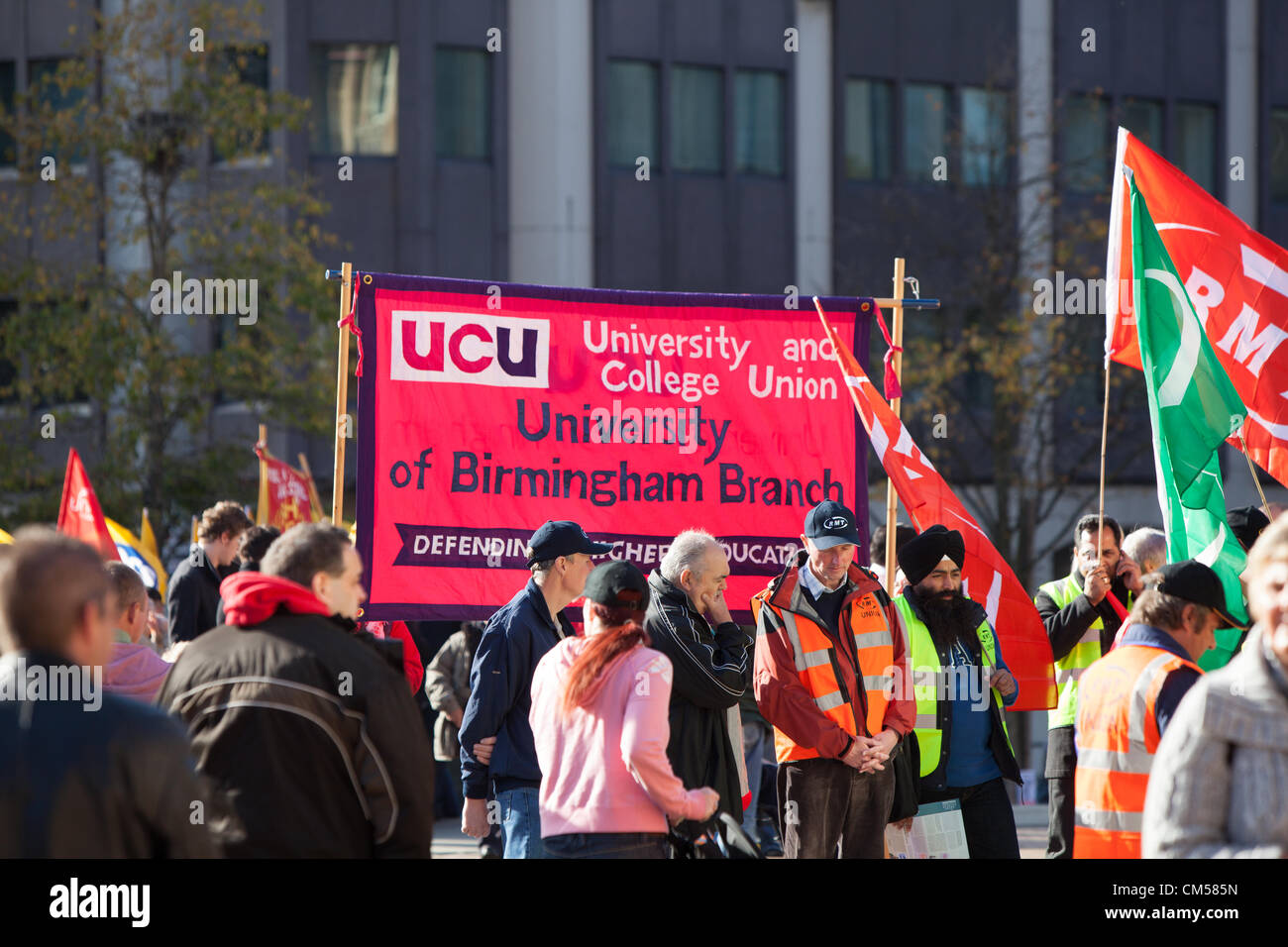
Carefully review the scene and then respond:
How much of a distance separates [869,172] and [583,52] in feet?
16.8

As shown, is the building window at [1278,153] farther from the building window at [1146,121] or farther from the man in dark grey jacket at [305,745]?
the man in dark grey jacket at [305,745]

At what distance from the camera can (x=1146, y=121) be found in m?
27.0

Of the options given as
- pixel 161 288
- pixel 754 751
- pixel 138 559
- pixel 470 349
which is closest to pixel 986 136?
pixel 161 288

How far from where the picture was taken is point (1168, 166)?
8.11 m

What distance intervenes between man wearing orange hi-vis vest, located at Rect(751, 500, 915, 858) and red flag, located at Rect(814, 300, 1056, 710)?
67 cm

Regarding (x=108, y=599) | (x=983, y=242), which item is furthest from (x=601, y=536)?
(x=983, y=242)

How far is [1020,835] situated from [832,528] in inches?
227

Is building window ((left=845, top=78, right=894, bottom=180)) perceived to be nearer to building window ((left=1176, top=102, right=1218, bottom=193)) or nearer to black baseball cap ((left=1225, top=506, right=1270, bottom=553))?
building window ((left=1176, top=102, right=1218, bottom=193))

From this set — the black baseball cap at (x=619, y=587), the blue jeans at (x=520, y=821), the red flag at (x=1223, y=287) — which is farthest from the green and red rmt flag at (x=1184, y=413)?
the blue jeans at (x=520, y=821)

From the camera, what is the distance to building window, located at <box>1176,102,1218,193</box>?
90.3 feet

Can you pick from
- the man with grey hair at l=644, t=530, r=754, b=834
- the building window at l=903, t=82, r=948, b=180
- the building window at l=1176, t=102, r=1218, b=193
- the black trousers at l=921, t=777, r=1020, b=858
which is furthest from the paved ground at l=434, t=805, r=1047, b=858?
the building window at l=1176, t=102, r=1218, b=193

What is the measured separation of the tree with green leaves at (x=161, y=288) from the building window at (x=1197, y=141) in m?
15.5

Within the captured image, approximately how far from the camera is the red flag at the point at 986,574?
743 cm
